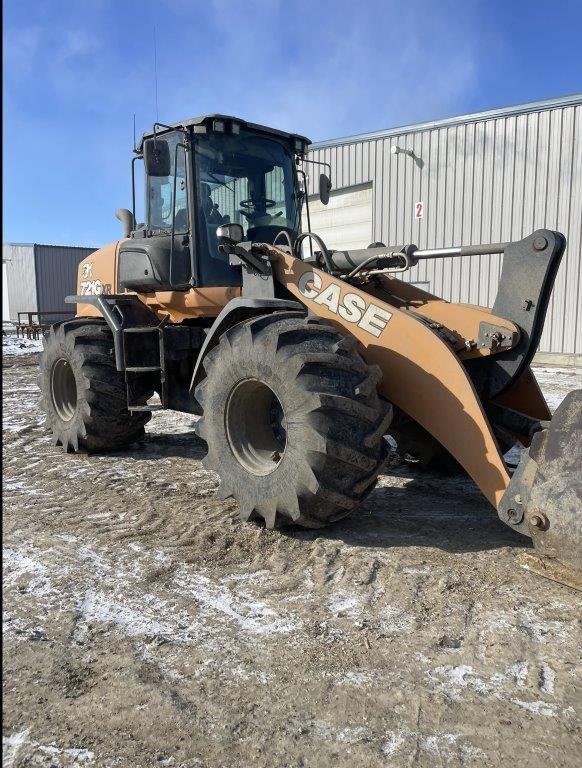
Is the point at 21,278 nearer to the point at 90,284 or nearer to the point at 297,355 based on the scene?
the point at 90,284

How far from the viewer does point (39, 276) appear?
32.9 meters

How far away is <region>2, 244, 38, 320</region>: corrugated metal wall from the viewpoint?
108 feet

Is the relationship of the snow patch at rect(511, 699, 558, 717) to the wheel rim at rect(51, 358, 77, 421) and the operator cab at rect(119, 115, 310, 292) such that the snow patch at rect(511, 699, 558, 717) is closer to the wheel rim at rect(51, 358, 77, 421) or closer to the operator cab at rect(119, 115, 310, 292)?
the operator cab at rect(119, 115, 310, 292)

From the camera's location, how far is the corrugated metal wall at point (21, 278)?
1299 inches

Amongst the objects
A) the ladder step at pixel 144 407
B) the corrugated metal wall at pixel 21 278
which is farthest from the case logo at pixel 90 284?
the corrugated metal wall at pixel 21 278

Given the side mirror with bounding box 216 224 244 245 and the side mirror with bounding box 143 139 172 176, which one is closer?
the side mirror with bounding box 216 224 244 245

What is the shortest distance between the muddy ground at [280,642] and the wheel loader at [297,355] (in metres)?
0.36

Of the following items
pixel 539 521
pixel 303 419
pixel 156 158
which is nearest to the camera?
pixel 539 521

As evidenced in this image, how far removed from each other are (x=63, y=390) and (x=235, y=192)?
2.90 metres

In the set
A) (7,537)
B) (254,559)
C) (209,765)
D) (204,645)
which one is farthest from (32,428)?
(209,765)

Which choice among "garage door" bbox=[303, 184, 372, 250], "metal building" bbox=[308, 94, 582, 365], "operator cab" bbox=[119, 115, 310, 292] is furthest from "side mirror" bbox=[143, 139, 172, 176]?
"garage door" bbox=[303, 184, 372, 250]

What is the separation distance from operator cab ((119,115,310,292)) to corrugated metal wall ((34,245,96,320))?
28082mm

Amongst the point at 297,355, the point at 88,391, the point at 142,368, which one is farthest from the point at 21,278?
the point at 297,355

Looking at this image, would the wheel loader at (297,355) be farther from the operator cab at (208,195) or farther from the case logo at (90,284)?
the case logo at (90,284)
